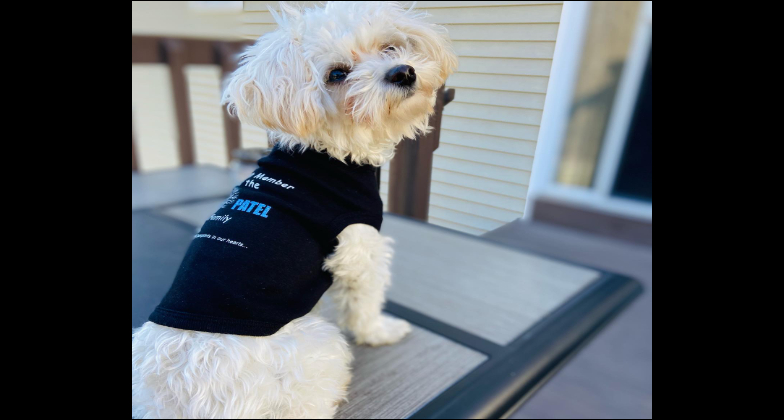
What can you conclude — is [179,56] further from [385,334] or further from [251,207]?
[385,334]

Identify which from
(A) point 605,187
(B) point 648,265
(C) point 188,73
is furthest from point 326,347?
(A) point 605,187

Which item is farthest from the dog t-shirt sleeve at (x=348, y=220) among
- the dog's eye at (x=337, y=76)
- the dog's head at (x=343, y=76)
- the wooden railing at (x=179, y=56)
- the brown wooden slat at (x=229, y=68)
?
the wooden railing at (x=179, y=56)

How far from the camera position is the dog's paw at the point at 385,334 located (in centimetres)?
99

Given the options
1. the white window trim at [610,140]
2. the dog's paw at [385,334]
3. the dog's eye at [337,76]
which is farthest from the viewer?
the white window trim at [610,140]

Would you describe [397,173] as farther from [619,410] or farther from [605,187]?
[605,187]

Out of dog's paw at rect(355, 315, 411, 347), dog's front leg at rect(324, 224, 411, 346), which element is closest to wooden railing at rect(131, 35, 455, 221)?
dog's front leg at rect(324, 224, 411, 346)

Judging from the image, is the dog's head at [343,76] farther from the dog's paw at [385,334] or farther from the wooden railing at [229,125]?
the dog's paw at [385,334]

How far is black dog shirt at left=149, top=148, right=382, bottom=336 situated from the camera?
654 millimetres

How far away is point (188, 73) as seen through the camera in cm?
184

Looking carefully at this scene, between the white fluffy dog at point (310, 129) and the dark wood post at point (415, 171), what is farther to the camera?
the dark wood post at point (415, 171)

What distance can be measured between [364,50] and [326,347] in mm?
539

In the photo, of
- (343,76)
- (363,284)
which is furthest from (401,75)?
(363,284)

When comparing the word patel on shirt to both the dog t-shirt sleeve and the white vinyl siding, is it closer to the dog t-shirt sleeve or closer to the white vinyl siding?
the dog t-shirt sleeve
